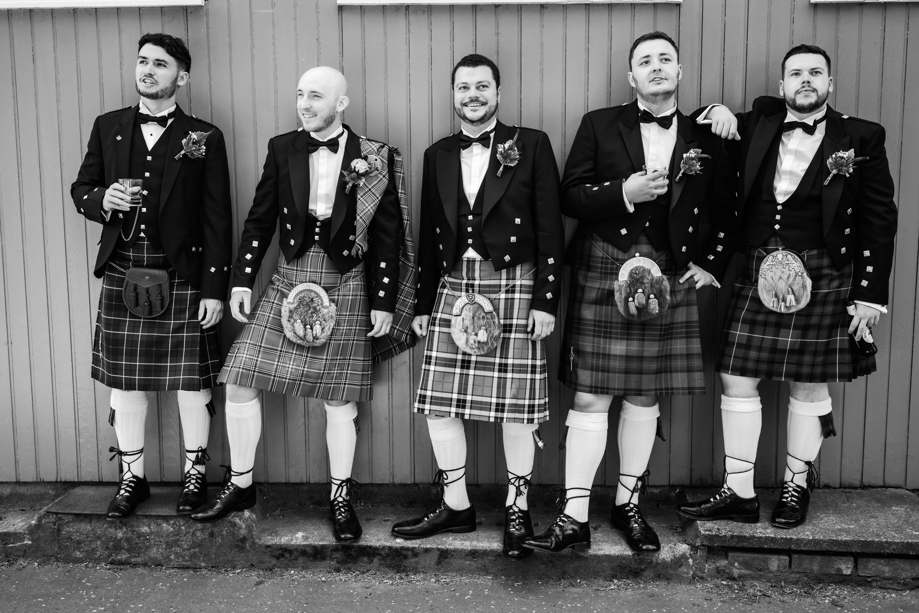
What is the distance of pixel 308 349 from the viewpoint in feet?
10.6

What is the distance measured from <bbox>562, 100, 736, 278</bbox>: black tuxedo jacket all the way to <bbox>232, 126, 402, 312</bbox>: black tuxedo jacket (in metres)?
0.68

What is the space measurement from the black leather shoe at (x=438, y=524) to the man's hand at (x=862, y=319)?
158cm

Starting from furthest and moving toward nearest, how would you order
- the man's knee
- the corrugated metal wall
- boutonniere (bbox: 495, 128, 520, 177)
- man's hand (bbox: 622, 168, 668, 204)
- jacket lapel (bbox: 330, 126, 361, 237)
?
the corrugated metal wall
the man's knee
jacket lapel (bbox: 330, 126, 361, 237)
boutonniere (bbox: 495, 128, 520, 177)
man's hand (bbox: 622, 168, 668, 204)

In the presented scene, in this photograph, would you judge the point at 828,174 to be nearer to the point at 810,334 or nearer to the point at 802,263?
the point at 802,263

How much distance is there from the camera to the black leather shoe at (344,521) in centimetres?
320

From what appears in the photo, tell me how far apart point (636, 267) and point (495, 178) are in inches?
23.4

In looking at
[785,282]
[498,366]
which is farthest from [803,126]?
[498,366]

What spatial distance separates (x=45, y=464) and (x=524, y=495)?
2.12 m

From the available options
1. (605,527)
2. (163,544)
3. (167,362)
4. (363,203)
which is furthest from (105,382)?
(605,527)

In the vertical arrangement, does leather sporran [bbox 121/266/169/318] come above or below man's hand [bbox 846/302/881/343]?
above

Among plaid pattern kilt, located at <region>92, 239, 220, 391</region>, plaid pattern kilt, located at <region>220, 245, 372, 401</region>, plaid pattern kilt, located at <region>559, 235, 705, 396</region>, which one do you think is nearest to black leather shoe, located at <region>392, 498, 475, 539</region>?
plaid pattern kilt, located at <region>220, 245, 372, 401</region>

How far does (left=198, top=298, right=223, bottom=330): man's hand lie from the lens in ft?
10.7

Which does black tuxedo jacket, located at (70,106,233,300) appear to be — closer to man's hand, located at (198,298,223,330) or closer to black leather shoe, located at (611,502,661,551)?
man's hand, located at (198,298,223,330)

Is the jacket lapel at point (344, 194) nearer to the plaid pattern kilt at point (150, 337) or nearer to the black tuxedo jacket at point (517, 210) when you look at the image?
the black tuxedo jacket at point (517, 210)
